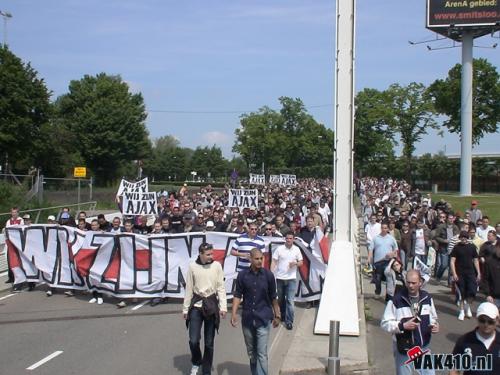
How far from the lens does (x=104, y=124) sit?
69.7m

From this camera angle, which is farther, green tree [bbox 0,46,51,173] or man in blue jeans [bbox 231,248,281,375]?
green tree [bbox 0,46,51,173]

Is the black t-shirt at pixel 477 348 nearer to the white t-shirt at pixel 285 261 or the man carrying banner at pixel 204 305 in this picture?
the man carrying banner at pixel 204 305

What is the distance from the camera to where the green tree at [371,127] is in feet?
195

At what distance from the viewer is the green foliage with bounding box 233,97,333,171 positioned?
7838cm

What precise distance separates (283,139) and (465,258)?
6848 cm

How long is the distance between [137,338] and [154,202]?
10.8 meters

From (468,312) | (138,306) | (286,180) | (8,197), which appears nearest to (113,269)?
(138,306)

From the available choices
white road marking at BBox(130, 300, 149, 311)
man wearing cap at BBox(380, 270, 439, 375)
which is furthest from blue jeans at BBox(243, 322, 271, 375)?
white road marking at BBox(130, 300, 149, 311)

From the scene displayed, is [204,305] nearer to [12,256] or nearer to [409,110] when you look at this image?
[12,256]

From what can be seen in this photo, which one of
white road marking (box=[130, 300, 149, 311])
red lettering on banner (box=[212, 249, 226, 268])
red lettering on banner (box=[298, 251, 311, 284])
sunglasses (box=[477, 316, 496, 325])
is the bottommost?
white road marking (box=[130, 300, 149, 311])

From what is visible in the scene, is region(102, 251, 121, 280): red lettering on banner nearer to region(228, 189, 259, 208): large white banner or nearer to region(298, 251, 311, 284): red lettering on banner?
region(298, 251, 311, 284): red lettering on banner

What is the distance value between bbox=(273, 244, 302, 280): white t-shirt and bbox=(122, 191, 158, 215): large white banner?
9978mm
